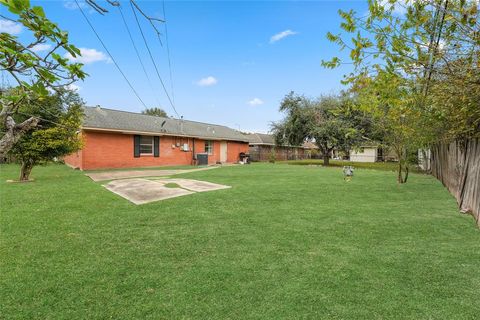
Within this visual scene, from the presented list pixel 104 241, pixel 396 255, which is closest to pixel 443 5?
pixel 396 255

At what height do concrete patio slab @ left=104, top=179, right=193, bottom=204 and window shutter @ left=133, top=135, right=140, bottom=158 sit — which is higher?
window shutter @ left=133, top=135, right=140, bottom=158

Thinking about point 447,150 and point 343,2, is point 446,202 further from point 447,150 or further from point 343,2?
point 343,2

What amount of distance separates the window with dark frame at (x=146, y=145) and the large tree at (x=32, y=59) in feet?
56.0

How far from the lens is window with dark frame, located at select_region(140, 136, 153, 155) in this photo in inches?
709

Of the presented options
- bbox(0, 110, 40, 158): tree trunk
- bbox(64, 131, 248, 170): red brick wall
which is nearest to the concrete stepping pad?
bbox(0, 110, 40, 158): tree trunk

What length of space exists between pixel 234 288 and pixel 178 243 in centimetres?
147

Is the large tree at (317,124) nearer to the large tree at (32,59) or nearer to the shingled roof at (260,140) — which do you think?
the shingled roof at (260,140)

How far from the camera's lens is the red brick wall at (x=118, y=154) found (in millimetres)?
15398

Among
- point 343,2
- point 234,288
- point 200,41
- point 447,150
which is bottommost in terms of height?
point 234,288

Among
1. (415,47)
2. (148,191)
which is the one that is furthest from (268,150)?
(415,47)

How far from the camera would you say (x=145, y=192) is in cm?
755

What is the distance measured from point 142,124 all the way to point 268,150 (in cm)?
1686

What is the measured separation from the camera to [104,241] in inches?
156

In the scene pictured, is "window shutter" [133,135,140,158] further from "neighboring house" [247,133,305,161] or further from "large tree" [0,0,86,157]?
"large tree" [0,0,86,157]
